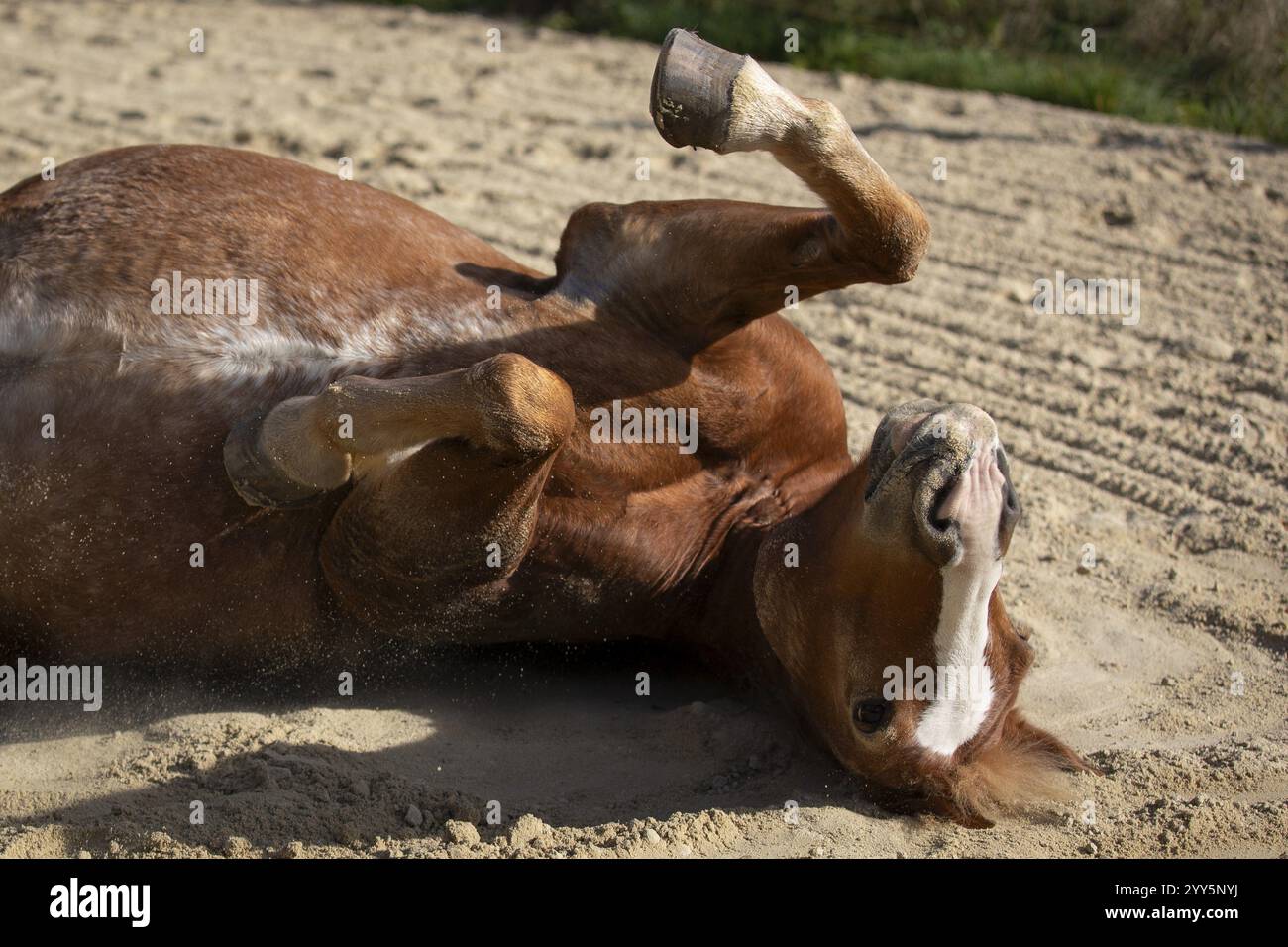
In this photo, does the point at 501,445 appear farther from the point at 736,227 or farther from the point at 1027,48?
the point at 1027,48

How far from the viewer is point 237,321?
2.93m

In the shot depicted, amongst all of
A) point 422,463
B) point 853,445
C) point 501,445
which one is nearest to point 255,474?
point 422,463

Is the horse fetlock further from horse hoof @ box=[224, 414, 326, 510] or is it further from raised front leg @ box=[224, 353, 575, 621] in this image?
horse hoof @ box=[224, 414, 326, 510]

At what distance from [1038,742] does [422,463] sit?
1437 mm

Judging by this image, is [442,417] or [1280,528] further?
[1280,528]

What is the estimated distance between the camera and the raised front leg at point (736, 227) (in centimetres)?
287

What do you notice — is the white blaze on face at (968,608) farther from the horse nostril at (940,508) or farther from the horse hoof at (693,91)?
the horse hoof at (693,91)

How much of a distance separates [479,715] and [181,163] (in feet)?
4.88

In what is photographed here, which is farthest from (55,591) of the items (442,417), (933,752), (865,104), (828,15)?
(828,15)

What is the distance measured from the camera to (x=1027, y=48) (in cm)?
770

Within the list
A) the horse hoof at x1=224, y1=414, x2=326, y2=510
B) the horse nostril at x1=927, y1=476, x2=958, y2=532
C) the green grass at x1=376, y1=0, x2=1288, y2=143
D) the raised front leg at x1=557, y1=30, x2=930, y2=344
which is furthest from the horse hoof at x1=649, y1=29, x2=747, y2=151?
the green grass at x1=376, y1=0, x2=1288, y2=143

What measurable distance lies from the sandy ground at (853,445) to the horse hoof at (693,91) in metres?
1.31

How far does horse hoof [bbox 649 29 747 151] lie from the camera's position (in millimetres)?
2822

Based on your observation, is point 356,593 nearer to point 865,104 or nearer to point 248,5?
point 865,104
